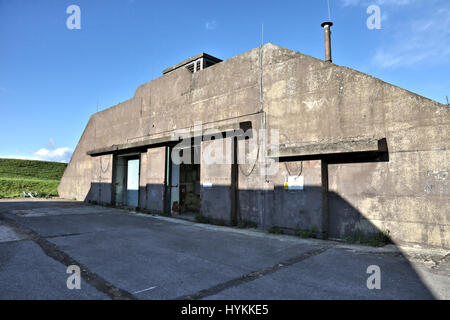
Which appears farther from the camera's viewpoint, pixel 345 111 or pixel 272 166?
pixel 272 166

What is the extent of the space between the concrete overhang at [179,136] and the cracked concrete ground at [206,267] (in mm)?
3673

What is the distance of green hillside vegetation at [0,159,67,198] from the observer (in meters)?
22.6

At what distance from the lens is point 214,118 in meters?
10.6

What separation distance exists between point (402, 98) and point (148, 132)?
11310mm

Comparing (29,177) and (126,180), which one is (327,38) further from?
(29,177)

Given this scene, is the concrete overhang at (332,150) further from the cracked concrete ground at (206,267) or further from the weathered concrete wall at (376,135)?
the cracked concrete ground at (206,267)

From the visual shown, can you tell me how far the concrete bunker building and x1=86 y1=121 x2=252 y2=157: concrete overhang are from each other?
0.17ft

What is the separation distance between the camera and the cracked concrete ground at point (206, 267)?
3.57 m

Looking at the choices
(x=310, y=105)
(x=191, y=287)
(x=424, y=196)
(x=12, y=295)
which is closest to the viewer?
(x=12, y=295)

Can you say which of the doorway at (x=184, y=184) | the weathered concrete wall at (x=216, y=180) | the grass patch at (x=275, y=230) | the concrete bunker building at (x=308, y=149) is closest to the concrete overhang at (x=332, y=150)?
the concrete bunker building at (x=308, y=149)

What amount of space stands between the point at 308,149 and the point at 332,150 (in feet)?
2.11

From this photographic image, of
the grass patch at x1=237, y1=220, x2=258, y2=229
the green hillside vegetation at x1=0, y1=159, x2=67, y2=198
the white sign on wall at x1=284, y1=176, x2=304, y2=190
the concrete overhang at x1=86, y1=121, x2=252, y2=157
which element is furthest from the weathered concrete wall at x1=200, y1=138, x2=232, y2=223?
the green hillside vegetation at x1=0, y1=159, x2=67, y2=198
